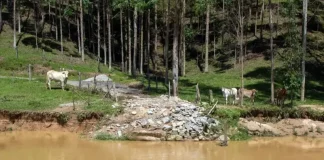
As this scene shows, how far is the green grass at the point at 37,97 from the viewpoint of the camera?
101 feet

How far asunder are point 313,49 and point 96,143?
43476 millimetres

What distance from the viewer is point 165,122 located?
28219mm

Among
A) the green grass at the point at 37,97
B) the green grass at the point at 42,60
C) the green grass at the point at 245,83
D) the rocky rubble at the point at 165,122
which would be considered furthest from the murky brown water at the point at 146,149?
the green grass at the point at 42,60

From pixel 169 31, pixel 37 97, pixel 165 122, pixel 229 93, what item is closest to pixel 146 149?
pixel 165 122

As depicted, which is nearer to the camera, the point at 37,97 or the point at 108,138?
the point at 108,138

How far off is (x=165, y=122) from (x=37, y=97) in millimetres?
11087

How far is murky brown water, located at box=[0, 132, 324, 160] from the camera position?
75.8 ft

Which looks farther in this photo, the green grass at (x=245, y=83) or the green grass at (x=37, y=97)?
the green grass at (x=245, y=83)

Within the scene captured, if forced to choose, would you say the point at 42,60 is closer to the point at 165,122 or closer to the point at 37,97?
the point at 37,97

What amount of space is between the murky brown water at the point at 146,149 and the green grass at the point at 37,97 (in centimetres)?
250

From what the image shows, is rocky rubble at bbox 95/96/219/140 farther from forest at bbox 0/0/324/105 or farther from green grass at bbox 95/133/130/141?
forest at bbox 0/0/324/105

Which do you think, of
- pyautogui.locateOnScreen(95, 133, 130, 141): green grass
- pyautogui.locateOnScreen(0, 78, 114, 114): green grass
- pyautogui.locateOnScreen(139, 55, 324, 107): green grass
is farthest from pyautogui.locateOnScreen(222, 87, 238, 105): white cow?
pyautogui.locateOnScreen(95, 133, 130, 141): green grass

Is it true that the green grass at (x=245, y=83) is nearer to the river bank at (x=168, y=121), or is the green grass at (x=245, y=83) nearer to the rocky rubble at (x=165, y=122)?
the river bank at (x=168, y=121)

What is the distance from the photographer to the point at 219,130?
93.2 ft
